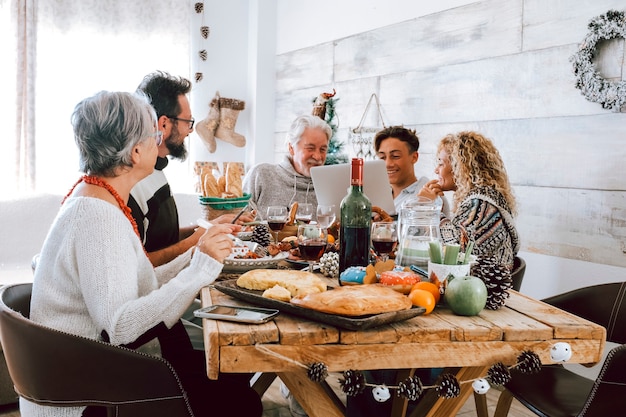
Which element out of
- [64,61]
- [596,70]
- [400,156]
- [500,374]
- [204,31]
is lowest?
[500,374]

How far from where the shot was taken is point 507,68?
10.6ft

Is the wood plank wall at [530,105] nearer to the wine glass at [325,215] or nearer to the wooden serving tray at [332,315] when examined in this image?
the wine glass at [325,215]

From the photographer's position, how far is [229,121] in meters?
5.26

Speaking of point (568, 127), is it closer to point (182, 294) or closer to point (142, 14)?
point (182, 294)

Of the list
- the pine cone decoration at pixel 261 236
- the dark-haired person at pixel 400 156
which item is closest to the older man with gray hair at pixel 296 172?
the dark-haired person at pixel 400 156

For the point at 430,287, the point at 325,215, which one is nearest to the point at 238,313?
the point at 430,287

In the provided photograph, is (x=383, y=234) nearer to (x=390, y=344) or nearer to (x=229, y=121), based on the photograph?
(x=390, y=344)

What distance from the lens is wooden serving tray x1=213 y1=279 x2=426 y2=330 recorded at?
107cm

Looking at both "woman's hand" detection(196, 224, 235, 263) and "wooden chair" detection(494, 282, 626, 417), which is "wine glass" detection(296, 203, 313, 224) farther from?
"wooden chair" detection(494, 282, 626, 417)

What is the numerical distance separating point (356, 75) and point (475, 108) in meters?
1.28

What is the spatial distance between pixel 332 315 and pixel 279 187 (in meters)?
2.43

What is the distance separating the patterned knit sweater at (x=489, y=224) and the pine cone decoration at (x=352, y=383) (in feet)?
4.95

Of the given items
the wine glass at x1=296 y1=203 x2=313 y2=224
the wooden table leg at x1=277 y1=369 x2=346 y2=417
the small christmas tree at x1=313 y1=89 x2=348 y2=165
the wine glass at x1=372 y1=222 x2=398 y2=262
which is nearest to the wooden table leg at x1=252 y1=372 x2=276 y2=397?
the wine glass at x1=296 y1=203 x2=313 y2=224

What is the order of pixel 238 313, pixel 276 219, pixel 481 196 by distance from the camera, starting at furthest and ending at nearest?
pixel 481 196 < pixel 276 219 < pixel 238 313
